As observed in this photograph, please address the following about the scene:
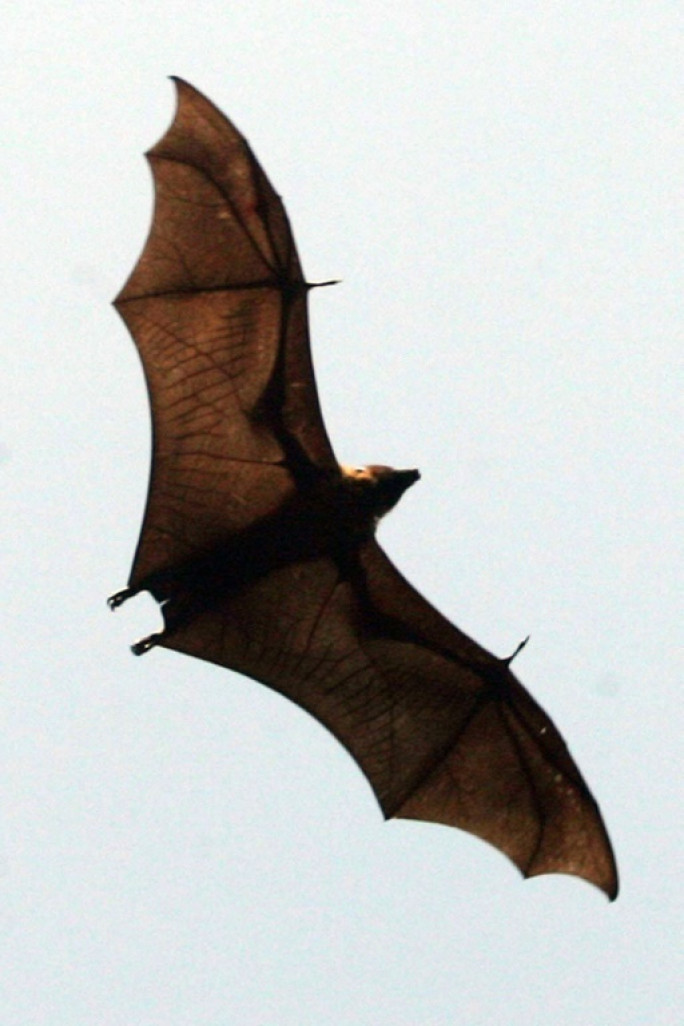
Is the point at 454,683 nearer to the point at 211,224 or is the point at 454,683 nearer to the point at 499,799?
the point at 499,799

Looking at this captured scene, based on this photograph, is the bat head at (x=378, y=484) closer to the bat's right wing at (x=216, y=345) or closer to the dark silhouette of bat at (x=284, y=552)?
the dark silhouette of bat at (x=284, y=552)

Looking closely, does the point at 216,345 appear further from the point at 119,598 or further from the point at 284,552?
the point at 119,598

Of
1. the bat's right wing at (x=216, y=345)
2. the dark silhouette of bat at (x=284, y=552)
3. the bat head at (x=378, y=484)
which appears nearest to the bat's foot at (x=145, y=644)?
the dark silhouette of bat at (x=284, y=552)

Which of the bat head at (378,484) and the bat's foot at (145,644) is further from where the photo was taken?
the bat's foot at (145,644)

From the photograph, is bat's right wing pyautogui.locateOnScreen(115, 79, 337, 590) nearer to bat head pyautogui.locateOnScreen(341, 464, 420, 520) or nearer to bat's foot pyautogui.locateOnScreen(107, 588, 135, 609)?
bat's foot pyautogui.locateOnScreen(107, 588, 135, 609)

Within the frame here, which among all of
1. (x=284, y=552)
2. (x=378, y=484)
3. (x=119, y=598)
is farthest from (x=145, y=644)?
(x=378, y=484)

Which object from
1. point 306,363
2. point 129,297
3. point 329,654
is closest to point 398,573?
point 329,654
